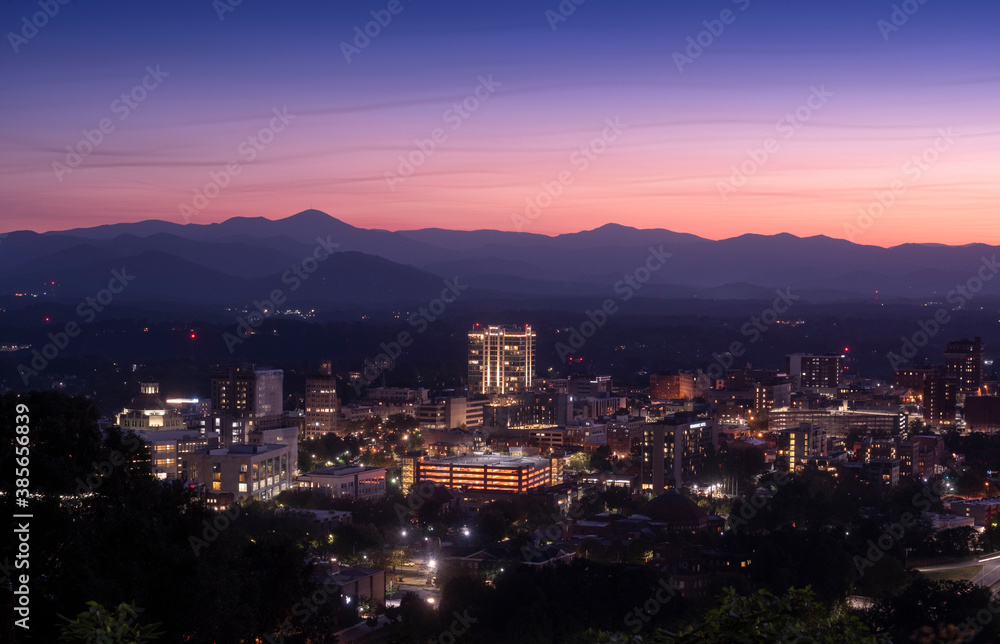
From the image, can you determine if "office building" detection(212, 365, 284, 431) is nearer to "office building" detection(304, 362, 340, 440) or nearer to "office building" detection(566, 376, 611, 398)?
"office building" detection(304, 362, 340, 440)

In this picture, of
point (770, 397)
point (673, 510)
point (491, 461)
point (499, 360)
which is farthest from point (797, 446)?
point (499, 360)

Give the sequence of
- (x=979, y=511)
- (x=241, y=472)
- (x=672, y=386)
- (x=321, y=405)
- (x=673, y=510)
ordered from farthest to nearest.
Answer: (x=672, y=386) → (x=321, y=405) → (x=241, y=472) → (x=979, y=511) → (x=673, y=510)

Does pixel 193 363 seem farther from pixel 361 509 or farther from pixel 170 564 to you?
pixel 170 564

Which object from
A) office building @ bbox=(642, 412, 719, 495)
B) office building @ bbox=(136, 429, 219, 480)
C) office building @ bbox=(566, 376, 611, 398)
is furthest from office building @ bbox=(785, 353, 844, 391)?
Result: office building @ bbox=(136, 429, 219, 480)

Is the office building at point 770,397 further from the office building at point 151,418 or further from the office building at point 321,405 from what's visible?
the office building at point 151,418

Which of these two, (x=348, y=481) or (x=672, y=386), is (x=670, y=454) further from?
(x=672, y=386)

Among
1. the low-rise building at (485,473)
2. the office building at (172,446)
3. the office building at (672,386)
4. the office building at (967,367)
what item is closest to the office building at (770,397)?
the office building at (672,386)
